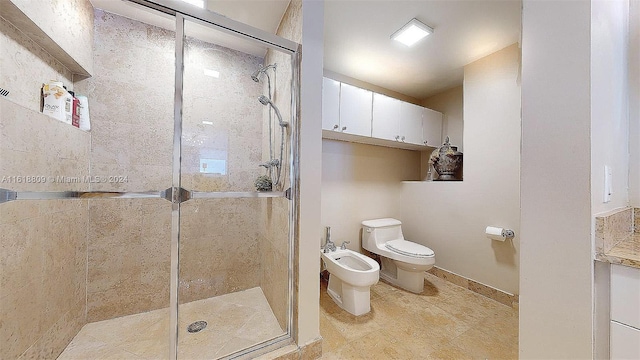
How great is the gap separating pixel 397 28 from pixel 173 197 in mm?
2034

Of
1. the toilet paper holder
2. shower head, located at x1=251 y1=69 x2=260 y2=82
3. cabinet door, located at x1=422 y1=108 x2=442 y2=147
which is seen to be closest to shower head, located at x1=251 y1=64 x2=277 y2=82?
shower head, located at x1=251 y1=69 x2=260 y2=82

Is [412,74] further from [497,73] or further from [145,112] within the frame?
[145,112]

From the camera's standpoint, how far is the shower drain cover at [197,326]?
5.19ft

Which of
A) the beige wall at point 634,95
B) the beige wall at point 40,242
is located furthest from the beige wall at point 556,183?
the beige wall at point 40,242

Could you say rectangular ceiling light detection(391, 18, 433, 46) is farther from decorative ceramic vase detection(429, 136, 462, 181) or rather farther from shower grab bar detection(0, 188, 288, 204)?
shower grab bar detection(0, 188, 288, 204)

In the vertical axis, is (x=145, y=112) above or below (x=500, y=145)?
above

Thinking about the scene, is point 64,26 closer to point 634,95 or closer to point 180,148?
point 180,148

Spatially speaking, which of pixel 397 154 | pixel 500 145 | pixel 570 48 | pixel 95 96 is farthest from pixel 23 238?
pixel 500 145

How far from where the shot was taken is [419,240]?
2.74 metres

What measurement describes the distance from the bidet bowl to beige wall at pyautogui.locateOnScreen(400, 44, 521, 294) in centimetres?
109

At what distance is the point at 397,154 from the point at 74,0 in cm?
308

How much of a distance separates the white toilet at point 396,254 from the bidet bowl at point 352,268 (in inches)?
14.6

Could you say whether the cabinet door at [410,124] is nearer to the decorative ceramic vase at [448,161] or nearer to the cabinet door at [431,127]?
the cabinet door at [431,127]

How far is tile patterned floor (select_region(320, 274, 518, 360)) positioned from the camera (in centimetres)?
146
